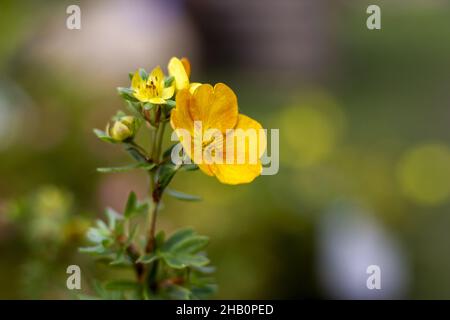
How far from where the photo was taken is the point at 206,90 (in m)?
0.69

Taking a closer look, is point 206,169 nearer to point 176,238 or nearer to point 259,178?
point 176,238

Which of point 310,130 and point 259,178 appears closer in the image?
point 259,178

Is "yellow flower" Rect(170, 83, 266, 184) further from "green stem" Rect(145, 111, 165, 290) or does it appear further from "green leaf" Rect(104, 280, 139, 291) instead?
"green leaf" Rect(104, 280, 139, 291)

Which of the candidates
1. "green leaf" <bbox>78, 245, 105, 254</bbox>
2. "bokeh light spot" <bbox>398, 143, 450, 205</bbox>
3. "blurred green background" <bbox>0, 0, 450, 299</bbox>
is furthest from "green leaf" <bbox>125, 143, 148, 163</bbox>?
"bokeh light spot" <bbox>398, 143, 450, 205</bbox>

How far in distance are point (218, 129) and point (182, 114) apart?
0.06m

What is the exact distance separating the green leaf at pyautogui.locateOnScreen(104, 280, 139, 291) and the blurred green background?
0.30 meters

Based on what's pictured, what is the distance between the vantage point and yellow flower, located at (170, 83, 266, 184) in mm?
688

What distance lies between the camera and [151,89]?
713mm

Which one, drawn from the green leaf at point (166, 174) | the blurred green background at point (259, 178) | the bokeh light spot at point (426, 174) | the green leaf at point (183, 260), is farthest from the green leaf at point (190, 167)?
the bokeh light spot at point (426, 174)

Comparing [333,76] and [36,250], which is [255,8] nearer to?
[333,76]

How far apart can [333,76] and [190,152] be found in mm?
3728

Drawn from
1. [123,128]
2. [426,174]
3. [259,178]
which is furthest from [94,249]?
[426,174]

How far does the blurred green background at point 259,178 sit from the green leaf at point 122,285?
0.30 meters
